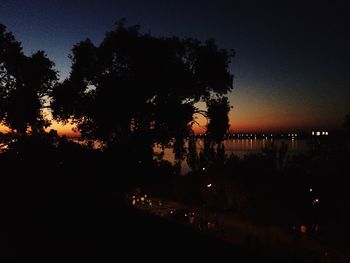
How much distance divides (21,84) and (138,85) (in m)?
6.60

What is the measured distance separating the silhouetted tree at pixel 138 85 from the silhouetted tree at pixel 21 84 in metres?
1.13

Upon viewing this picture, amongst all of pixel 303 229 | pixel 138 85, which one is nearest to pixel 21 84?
pixel 138 85

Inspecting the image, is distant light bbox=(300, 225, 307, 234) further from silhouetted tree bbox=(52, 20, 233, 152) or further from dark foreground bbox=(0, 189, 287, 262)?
dark foreground bbox=(0, 189, 287, 262)

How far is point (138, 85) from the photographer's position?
64.4ft

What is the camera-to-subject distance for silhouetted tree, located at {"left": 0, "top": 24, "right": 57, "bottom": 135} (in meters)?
20.2

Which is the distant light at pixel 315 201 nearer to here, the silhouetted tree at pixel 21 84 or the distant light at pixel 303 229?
the distant light at pixel 303 229

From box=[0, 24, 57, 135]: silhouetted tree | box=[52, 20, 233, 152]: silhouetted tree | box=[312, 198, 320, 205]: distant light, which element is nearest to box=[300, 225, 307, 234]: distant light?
box=[312, 198, 320, 205]: distant light

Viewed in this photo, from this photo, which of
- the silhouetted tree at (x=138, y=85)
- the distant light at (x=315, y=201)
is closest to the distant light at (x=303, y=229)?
the distant light at (x=315, y=201)

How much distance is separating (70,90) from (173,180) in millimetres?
12713

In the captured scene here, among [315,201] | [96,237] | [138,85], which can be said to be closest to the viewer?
[96,237]

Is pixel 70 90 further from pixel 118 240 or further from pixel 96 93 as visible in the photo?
pixel 118 240

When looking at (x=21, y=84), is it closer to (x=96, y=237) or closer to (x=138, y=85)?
(x=138, y=85)

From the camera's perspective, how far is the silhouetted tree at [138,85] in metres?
19.7

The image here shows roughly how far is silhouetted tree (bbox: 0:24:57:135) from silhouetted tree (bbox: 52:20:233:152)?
113cm
